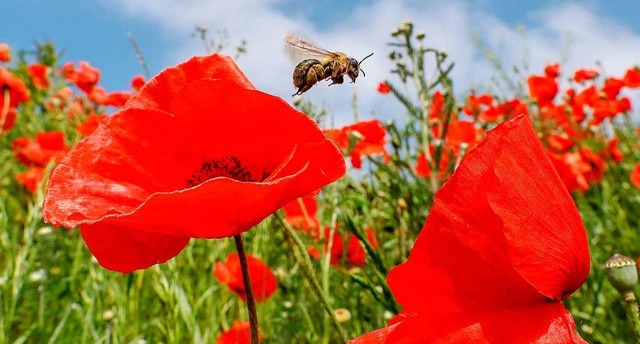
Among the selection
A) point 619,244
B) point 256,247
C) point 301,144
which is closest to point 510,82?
point 619,244

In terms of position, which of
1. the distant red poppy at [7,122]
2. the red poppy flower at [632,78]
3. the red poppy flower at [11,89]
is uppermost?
the red poppy flower at [11,89]

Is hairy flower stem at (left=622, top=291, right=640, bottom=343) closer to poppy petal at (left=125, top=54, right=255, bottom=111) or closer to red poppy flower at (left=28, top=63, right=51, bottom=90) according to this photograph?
poppy petal at (left=125, top=54, right=255, bottom=111)

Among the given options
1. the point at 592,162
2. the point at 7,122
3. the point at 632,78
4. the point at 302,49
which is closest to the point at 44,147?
the point at 7,122

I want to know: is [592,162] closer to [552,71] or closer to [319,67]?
[552,71]

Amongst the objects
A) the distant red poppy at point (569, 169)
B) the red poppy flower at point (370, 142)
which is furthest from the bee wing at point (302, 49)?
the distant red poppy at point (569, 169)

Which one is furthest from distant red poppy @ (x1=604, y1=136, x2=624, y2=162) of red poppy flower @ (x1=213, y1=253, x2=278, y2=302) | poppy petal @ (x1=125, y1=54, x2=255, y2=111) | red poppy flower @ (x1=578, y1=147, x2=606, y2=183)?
poppy petal @ (x1=125, y1=54, x2=255, y2=111)

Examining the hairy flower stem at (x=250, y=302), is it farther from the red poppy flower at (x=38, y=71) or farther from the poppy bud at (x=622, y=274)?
the red poppy flower at (x=38, y=71)
